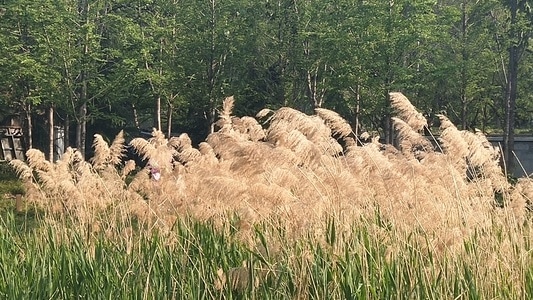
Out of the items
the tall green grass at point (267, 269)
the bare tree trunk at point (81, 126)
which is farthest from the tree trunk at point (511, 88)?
the tall green grass at point (267, 269)

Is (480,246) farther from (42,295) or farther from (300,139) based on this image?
(42,295)

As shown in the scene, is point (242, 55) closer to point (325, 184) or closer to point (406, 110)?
point (406, 110)

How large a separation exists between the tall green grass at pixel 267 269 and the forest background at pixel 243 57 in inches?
626

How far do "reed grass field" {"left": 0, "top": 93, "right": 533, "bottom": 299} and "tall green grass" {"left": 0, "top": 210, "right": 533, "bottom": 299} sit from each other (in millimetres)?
11

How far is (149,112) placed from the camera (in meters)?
27.0

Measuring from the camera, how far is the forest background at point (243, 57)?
2086 centimetres

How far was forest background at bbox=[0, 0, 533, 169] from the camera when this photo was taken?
20859 millimetres

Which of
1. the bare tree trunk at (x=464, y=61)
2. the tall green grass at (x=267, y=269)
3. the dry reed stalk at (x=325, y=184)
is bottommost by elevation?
the tall green grass at (x=267, y=269)

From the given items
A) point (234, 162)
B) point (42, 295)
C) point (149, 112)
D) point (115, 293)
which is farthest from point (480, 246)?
point (149, 112)

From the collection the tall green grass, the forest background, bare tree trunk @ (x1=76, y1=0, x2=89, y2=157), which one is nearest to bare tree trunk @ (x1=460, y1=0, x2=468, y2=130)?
the forest background

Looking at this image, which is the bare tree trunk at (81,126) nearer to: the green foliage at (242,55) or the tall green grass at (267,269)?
the green foliage at (242,55)

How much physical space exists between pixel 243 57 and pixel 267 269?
2015 centimetres

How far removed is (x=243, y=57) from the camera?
24062 millimetres

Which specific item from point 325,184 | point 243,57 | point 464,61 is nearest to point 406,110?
point 325,184
